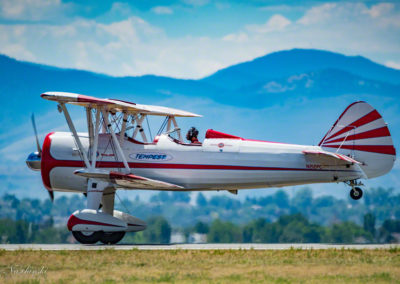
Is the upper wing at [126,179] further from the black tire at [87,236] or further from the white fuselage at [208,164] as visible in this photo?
the black tire at [87,236]

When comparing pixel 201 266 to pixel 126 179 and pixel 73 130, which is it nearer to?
pixel 126 179

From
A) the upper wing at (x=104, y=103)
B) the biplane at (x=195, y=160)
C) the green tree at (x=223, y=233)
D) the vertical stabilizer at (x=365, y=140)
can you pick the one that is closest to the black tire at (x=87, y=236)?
the biplane at (x=195, y=160)

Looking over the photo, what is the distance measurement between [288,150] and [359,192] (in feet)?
8.24

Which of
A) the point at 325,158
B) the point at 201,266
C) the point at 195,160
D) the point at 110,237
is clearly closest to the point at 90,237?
the point at 110,237

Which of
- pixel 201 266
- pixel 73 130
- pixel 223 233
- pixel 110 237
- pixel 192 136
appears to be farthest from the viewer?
pixel 223 233

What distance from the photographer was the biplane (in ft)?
70.7

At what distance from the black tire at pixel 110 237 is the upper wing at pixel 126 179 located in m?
1.53

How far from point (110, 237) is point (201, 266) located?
5.83 m

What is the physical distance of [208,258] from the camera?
1744 centimetres

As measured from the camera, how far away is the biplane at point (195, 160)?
2155 centimetres

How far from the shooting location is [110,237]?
21484 mm

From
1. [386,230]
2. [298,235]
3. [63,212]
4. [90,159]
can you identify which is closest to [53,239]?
[298,235]

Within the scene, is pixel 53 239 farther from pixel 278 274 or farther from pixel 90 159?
pixel 278 274

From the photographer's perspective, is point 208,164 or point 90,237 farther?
point 208,164
